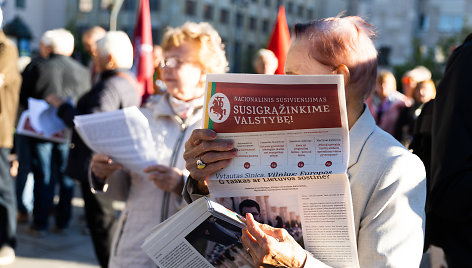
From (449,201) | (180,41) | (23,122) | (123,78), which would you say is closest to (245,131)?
(449,201)

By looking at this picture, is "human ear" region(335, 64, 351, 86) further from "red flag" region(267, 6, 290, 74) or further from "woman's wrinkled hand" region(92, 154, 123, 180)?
"red flag" region(267, 6, 290, 74)

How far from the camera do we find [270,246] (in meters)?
1.14

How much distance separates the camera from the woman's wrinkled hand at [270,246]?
3.76 feet

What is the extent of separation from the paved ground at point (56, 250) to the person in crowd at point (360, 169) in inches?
134

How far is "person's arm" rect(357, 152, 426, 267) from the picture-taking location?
1229 mm

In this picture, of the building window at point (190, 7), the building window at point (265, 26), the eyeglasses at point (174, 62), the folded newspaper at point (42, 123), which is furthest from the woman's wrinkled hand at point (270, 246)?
the building window at point (265, 26)

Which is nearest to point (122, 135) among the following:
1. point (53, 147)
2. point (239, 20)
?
point (53, 147)

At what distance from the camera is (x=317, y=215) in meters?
1.19

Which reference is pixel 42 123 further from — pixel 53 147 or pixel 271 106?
pixel 271 106

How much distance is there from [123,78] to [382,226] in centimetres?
276

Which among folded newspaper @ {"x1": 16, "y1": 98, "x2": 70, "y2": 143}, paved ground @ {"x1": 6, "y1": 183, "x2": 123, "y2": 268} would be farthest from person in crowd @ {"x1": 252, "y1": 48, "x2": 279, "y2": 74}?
paved ground @ {"x1": 6, "y1": 183, "x2": 123, "y2": 268}

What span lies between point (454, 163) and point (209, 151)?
87 centimetres

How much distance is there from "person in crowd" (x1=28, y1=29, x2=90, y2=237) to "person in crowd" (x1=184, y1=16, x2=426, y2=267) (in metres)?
4.01

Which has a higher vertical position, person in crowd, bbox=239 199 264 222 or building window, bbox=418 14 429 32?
person in crowd, bbox=239 199 264 222
